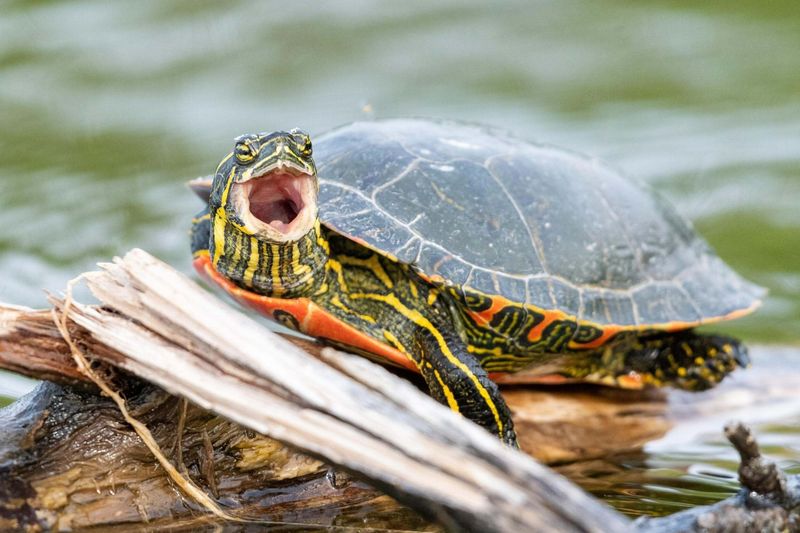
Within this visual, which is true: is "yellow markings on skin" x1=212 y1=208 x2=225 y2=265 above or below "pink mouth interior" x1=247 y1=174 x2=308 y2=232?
below

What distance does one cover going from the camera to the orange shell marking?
352cm

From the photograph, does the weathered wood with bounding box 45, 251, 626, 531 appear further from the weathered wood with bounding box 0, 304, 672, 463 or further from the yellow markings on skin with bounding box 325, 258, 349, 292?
the yellow markings on skin with bounding box 325, 258, 349, 292

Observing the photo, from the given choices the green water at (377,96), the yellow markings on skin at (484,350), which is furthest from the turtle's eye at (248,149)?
the green water at (377,96)

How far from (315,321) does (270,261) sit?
1.14 ft

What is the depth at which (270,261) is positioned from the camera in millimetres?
3324

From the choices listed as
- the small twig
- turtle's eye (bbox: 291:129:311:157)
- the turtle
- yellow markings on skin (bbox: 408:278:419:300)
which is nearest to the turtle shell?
the turtle

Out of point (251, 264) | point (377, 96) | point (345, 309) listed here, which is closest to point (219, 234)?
point (251, 264)

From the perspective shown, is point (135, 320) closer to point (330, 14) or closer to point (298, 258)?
point (298, 258)

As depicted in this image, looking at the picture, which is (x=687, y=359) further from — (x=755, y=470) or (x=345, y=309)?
(x=755, y=470)

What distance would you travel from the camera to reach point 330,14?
985 cm

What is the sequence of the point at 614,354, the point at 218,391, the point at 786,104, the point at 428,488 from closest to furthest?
the point at 428,488 → the point at 218,391 → the point at 614,354 → the point at 786,104

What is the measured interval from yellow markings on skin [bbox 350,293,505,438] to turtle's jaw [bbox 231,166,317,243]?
48 cm

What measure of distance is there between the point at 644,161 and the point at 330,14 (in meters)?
3.57

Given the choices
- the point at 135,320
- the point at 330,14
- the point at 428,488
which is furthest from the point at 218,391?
the point at 330,14
